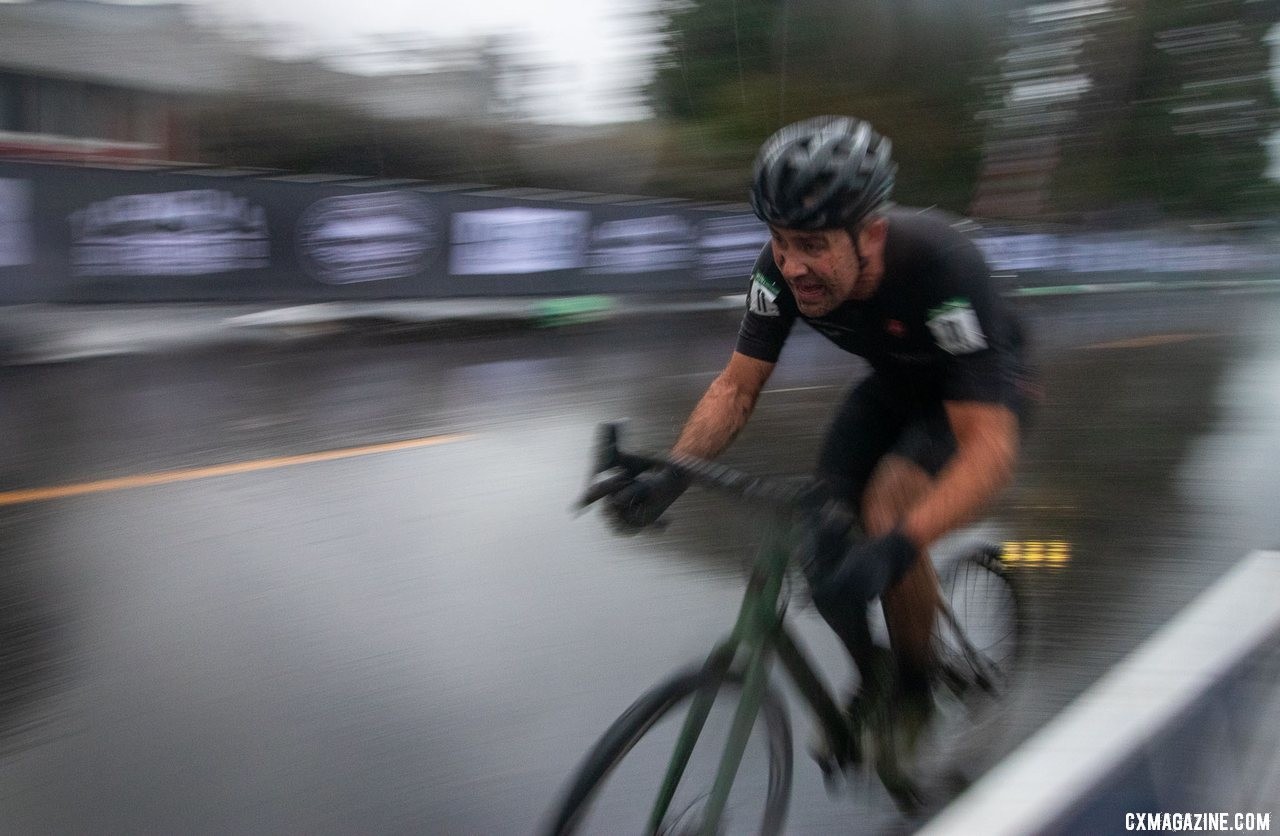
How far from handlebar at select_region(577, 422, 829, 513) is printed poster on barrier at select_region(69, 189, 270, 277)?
907cm

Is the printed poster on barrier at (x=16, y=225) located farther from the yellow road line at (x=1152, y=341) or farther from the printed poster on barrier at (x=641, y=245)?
the yellow road line at (x=1152, y=341)

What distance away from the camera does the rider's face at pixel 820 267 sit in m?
2.79

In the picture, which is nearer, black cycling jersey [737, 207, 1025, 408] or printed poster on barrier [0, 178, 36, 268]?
black cycling jersey [737, 207, 1025, 408]

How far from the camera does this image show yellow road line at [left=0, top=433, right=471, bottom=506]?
5969 millimetres

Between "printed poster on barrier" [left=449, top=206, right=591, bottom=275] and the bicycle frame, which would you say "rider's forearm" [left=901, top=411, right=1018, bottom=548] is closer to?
the bicycle frame

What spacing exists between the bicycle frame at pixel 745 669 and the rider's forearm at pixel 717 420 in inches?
22.4

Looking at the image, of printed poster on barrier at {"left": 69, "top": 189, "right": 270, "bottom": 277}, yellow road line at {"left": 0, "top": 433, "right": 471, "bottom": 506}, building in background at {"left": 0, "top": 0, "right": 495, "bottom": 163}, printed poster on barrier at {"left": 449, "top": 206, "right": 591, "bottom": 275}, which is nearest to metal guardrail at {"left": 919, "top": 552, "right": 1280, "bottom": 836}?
yellow road line at {"left": 0, "top": 433, "right": 471, "bottom": 506}

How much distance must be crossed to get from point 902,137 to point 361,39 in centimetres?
1623

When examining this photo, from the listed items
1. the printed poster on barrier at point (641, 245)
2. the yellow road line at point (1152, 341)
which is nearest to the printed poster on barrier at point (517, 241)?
the printed poster on barrier at point (641, 245)

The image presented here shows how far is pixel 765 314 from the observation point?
10.8ft

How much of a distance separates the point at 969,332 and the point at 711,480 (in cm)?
81

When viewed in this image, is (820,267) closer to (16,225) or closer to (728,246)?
(16,225)

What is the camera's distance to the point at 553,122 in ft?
75.8

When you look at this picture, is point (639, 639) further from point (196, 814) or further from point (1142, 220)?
point (1142, 220)
